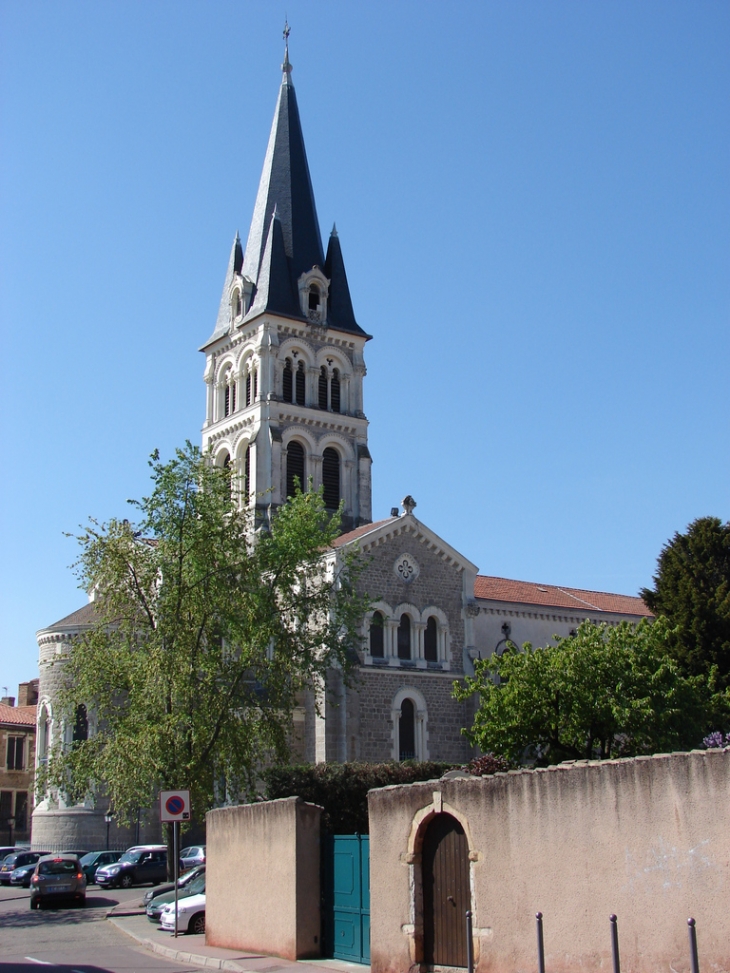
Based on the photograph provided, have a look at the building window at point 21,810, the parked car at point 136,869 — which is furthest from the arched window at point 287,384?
the building window at point 21,810

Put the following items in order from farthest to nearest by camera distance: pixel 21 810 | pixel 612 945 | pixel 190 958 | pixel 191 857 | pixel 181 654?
pixel 21 810, pixel 191 857, pixel 181 654, pixel 190 958, pixel 612 945

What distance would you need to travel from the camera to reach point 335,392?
52844 mm

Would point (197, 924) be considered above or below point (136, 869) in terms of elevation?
above

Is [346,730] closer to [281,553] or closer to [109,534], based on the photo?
[281,553]

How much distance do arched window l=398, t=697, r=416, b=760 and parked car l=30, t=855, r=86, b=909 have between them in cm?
1444

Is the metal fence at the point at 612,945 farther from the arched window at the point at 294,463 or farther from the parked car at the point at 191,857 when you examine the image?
the arched window at the point at 294,463

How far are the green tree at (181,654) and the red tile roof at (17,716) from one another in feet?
104

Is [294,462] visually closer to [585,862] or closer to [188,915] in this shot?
[188,915]

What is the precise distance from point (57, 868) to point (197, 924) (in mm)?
7778

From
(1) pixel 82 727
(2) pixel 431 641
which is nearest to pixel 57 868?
(1) pixel 82 727

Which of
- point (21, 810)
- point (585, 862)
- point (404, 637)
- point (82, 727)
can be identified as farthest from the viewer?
point (21, 810)

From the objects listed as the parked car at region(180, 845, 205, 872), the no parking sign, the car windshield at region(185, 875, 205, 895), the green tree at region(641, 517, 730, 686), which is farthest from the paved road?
the green tree at region(641, 517, 730, 686)

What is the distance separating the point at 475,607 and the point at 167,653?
18488 millimetres

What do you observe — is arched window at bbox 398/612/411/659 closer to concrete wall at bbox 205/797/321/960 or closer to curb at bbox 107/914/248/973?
curb at bbox 107/914/248/973
